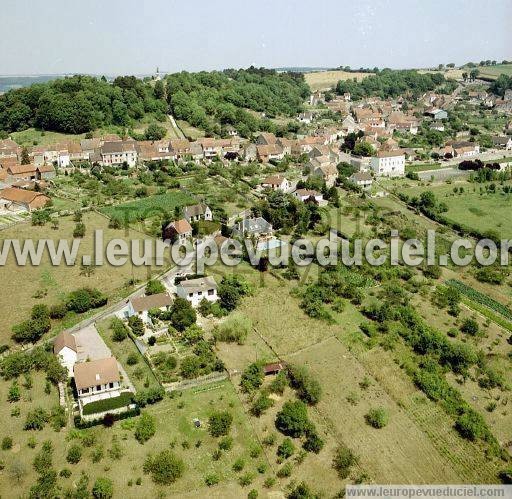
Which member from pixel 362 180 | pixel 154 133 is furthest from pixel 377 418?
pixel 154 133

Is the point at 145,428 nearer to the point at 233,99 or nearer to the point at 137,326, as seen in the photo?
the point at 137,326

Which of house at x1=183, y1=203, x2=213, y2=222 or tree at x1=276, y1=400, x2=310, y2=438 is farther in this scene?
house at x1=183, y1=203, x2=213, y2=222

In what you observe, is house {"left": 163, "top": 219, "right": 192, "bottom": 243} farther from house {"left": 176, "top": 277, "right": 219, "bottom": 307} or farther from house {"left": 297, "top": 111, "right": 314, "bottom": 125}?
house {"left": 297, "top": 111, "right": 314, "bottom": 125}

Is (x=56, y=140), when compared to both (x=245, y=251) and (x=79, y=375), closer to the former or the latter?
(x=245, y=251)

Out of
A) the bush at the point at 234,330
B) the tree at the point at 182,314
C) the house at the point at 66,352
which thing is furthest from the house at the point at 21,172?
the bush at the point at 234,330

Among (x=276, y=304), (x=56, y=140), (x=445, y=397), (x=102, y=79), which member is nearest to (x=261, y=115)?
(x=102, y=79)

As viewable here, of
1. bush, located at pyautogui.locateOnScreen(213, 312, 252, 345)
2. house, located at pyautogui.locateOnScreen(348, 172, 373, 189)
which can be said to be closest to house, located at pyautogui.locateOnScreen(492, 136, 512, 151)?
house, located at pyautogui.locateOnScreen(348, 172, 373, 189)
